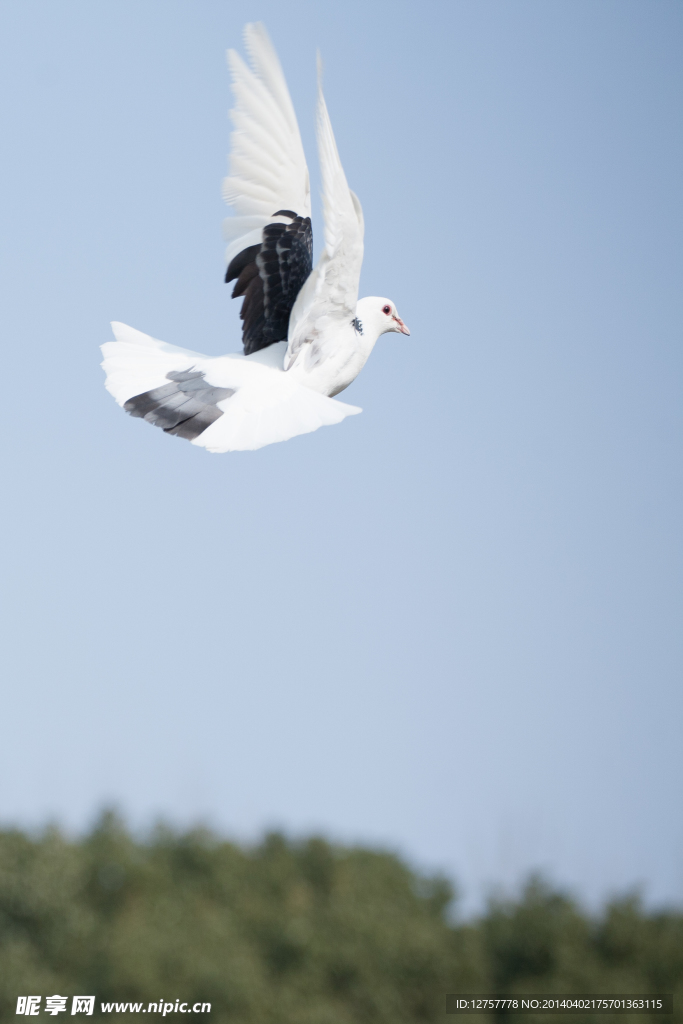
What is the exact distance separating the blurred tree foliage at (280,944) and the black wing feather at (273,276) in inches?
2249

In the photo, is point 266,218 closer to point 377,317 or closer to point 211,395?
point 377,317

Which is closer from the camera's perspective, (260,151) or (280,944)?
(260,151)

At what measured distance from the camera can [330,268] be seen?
10219 millimetres

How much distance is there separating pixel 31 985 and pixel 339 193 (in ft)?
214

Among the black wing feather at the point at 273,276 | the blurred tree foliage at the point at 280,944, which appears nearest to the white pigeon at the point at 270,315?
the black wing feather at the point at 273,276

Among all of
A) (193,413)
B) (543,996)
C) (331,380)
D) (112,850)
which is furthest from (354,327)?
(112,850)

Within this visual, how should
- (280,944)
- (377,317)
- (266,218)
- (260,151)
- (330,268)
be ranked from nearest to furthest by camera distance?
(330,268), (260,151), (266,218), (377,317), (280,944)

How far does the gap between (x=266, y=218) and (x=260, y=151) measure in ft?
2.37

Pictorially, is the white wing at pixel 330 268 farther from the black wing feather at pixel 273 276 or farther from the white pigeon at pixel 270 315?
the black wing feather at pixel 273 276

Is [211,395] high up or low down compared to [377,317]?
down

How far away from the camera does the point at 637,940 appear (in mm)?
68562

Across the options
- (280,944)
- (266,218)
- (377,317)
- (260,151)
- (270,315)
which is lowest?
(280,944)

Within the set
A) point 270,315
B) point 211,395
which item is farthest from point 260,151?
point 211,395

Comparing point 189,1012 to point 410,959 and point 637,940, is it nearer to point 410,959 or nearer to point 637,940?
point 410,959
